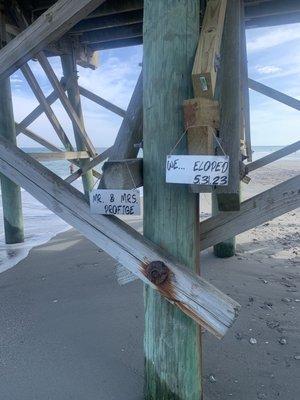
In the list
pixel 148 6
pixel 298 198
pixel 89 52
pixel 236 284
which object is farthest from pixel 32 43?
pixel 89 52

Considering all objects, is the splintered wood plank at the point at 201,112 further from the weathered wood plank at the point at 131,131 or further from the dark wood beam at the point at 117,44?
the dark wood beam at the point at 117,44

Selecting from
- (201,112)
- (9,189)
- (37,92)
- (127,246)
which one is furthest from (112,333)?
(37,92)

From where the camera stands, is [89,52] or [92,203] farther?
[89,52]

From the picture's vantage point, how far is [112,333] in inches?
106

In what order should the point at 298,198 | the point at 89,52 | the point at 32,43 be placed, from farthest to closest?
the point at 89,52 < the point at 298,198 < the point at 32,43

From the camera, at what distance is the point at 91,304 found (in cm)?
318

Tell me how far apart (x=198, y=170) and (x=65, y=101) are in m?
3.97

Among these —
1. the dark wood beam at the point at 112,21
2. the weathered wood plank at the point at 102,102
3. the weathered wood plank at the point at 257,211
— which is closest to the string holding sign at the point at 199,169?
the weathered wood plank at the point at 257,211

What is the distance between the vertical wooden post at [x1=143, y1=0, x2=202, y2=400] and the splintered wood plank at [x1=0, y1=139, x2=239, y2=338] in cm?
10

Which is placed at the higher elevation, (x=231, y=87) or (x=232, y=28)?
(x=232, y=28)

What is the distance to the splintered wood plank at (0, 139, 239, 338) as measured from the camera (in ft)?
5.01

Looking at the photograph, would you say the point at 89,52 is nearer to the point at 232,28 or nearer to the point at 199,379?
the point at 232,28

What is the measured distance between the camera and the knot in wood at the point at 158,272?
5.08 feet

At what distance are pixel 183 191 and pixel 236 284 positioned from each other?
2.18 m
